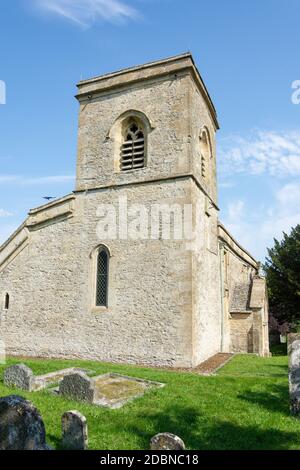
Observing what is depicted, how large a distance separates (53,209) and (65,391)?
348 inches

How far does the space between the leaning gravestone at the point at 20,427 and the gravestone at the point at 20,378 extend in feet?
15.3

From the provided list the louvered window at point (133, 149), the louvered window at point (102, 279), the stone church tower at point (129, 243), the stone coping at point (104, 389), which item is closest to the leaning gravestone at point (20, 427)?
the stone coping at point (104, 389)

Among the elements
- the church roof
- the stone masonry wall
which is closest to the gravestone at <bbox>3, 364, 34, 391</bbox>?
the stone masonry wall

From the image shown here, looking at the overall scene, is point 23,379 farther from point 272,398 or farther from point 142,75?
point 142,75

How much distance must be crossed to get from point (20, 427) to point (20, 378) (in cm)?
497

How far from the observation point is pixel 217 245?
56.3ft

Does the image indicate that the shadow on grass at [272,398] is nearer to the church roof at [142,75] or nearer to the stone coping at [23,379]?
the stone coping at [23,379]

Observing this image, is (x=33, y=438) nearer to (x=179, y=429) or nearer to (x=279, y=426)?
(x=179, y=429)

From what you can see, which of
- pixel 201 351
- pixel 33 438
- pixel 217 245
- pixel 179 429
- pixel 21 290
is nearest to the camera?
pixel 33 438

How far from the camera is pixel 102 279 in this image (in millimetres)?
14062

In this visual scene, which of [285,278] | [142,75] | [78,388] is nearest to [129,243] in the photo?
[78,388]

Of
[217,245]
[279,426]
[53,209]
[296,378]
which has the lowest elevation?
[279,426]

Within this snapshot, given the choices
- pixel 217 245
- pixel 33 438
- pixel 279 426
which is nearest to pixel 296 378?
pixel 279 426

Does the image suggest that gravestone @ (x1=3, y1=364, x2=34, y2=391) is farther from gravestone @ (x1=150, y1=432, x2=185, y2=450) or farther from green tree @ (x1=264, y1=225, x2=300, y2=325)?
green tree @ (x1=264, y1=225, x2=300, y2=325)
